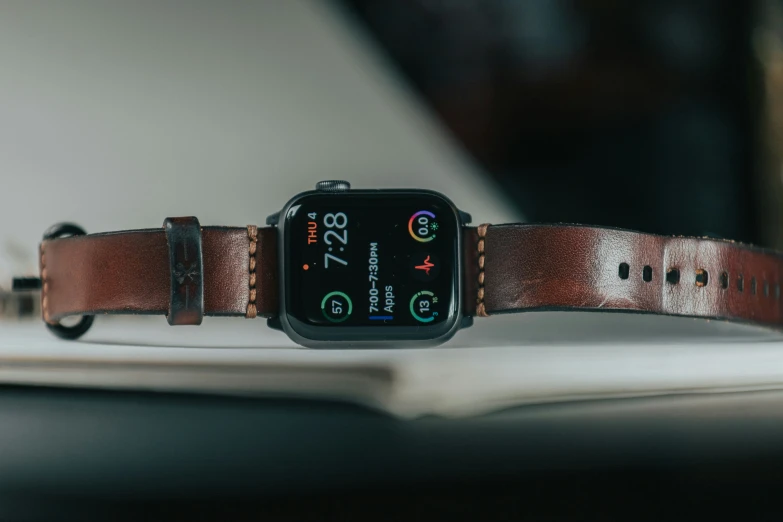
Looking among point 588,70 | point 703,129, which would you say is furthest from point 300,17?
point 703,129

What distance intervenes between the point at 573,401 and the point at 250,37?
1.24 metres

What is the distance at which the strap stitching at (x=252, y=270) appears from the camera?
677 mm

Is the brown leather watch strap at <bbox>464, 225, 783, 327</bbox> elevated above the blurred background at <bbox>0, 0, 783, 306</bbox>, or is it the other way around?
the blurred background at <bbox>0, 0, 783, 306</bbox>

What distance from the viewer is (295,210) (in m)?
0.66

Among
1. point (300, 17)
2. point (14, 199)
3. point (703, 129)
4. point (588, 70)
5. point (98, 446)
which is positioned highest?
point (300, 17)

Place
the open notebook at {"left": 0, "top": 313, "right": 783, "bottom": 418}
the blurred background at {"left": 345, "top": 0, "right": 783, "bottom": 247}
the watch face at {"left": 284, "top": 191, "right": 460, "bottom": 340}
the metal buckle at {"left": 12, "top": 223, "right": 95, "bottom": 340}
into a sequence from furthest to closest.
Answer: the blurred background at {"left": 345, "top": 0, "right": 783, "bottom": 247} → the metal buckle at {"left": 12, "top": 223, "right": 95, "bottom": 340} → the watch face at {"left": 284, "top": 191, "right": 460, "bottom": 340} → the open notebook at {"left": 0, "top": 313, "right": 783, "bottom": 418}

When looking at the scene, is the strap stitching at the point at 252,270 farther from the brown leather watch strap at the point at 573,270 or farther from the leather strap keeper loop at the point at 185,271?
the brown leather watch strap at the point at 573,270

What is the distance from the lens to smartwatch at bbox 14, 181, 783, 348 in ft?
2.14

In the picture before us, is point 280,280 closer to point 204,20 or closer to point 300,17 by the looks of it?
point 204,20

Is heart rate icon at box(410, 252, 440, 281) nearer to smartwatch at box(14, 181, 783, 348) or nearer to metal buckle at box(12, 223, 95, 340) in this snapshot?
smartwatch at box(14, 181, 783, 348)

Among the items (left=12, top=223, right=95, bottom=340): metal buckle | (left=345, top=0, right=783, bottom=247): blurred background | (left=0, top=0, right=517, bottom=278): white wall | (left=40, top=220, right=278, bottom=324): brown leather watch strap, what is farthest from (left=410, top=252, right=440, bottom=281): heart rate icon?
(left=345, top=0, right=783, bottom=247): blurred background

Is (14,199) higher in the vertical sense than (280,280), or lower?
higher

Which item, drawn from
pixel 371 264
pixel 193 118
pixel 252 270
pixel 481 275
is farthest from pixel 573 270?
pixel 193 118

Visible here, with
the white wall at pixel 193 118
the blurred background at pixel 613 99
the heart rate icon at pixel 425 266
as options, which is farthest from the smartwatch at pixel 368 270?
the blurred background at pixel 613 99
